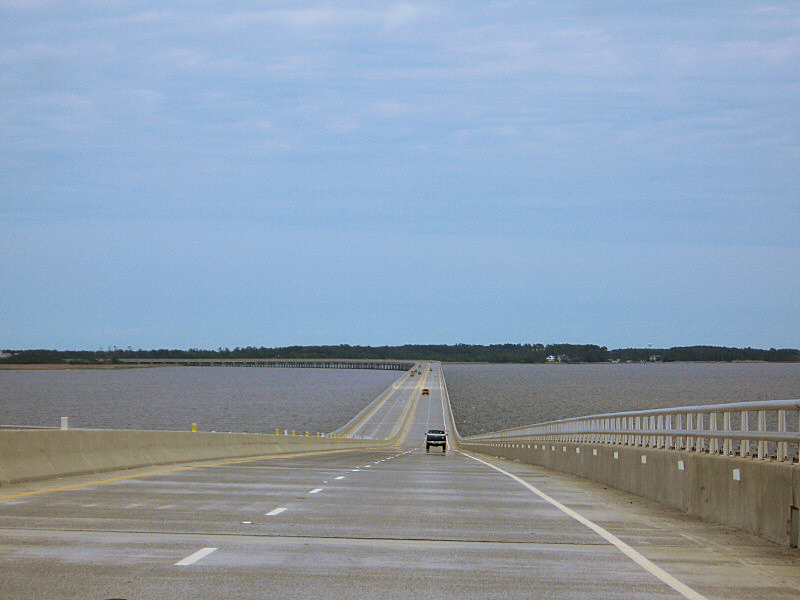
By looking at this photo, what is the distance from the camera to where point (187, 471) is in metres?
21.1

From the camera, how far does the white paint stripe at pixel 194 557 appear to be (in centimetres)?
862

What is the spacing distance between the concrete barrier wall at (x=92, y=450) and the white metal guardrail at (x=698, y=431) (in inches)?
412

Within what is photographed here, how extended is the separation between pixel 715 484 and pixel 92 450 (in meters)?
12.1

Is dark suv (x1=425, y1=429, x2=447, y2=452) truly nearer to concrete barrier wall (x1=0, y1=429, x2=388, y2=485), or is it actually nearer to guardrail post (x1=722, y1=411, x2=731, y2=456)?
concrete barrier wall (x1=0, y1=429, x2=388, y2=485)

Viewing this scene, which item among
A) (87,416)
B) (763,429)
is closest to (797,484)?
(763,429)

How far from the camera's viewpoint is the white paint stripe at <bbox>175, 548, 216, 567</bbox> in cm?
862

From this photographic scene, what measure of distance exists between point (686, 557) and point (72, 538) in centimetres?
595

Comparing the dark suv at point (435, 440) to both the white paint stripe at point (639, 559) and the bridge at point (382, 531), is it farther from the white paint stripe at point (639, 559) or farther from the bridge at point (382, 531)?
the white paint stripe at point (639, 559)

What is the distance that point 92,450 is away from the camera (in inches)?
782

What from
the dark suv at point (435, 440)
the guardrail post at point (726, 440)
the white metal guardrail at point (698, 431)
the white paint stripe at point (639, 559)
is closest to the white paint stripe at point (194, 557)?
the white paint stripe at point (639, 559)

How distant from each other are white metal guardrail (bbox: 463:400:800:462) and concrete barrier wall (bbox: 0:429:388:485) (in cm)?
1047

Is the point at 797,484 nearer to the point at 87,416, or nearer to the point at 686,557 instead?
the point at 686,557

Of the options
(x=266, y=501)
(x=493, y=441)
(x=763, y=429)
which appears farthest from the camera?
(x=493, y=441)

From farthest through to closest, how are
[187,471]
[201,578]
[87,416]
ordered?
1. [87,416]
2. [187,471]
3. [201,578]
